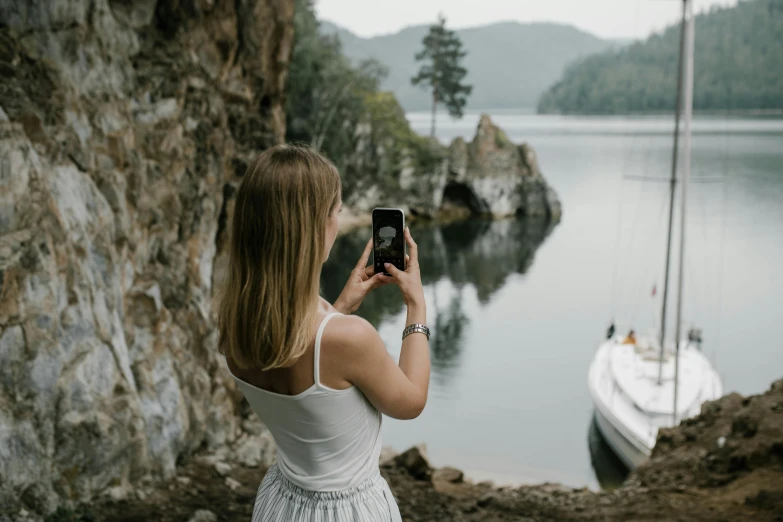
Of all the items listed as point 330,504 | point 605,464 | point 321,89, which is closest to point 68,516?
point 330,504

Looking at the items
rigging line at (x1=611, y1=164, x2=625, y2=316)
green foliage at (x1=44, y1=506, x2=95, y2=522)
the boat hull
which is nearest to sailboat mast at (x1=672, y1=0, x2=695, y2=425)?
the boat hull

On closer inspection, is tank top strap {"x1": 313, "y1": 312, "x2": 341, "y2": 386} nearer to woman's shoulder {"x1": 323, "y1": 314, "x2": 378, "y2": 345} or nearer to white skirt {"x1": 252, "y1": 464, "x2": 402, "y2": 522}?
woman's shoulder {"x1": 323, "y1": 314, "x2": 378, "y2": 345}

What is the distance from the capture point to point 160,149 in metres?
7.03

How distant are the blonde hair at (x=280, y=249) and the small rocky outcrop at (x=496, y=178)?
42.6 m

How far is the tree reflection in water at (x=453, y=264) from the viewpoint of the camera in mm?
23766

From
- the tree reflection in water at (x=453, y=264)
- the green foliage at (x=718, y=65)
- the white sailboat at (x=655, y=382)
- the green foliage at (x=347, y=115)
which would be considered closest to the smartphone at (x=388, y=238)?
the white sailboat at (x=655, y=382)

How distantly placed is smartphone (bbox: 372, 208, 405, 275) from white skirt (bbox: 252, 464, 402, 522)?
21.7 inches

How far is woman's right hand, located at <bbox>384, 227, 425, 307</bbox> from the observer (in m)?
1.89

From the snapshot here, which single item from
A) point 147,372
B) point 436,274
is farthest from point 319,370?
point 436,274

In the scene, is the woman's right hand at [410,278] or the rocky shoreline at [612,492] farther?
the rocky shoreline at [612,492]

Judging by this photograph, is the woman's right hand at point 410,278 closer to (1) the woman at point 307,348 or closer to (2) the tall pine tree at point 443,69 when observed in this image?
(1) the woman at point 307,348

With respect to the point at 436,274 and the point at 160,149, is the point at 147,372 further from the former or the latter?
the point at 436,274

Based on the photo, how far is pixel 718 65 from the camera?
6712 cm

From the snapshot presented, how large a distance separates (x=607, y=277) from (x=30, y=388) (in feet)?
94.8
